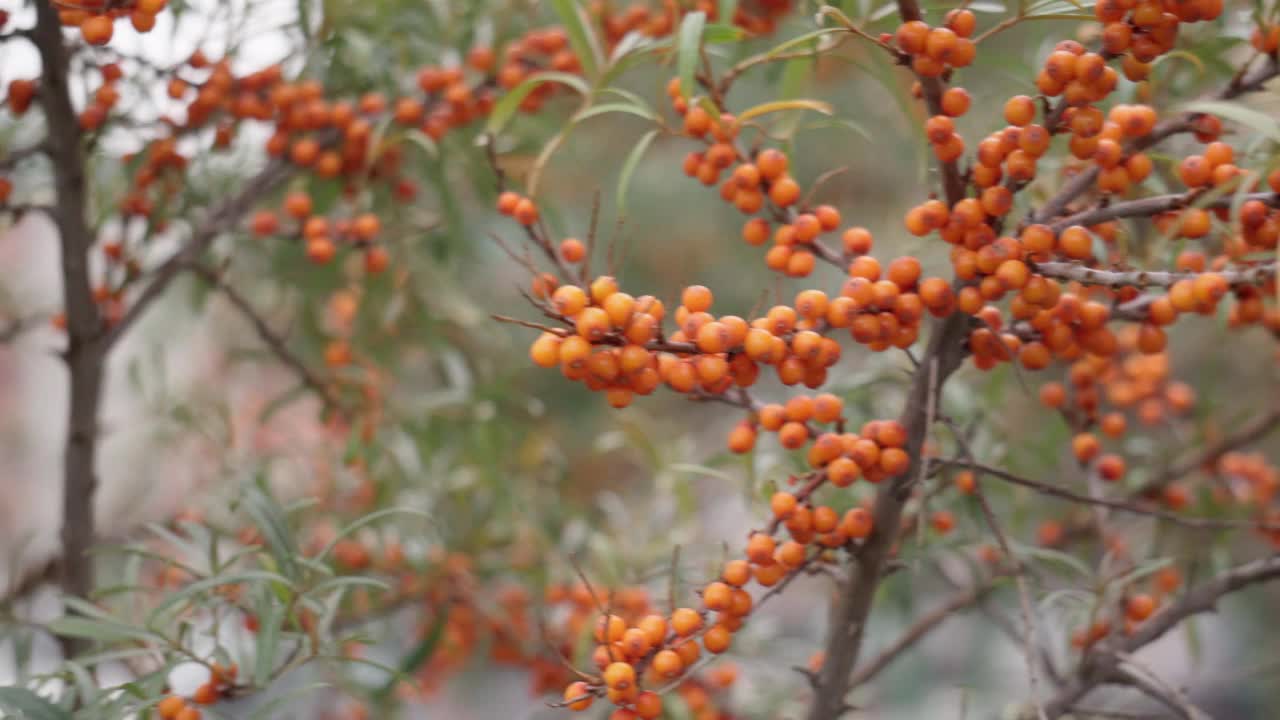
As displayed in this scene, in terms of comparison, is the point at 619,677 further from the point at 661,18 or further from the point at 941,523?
the point at 661,18

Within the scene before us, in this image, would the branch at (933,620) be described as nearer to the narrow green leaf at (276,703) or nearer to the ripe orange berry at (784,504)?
the ripe orange berry at (784,504)

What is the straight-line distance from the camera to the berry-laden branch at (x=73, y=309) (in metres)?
0.70

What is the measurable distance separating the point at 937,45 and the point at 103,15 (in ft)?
1.39

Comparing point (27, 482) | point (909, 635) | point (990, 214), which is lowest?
point (27, 482)

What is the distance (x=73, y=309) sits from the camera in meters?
0.76

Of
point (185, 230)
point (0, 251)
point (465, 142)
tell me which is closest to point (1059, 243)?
point (465, 142)

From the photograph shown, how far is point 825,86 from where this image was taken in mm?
1667

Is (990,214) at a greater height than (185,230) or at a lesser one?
greater

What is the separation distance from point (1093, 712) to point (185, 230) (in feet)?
2.61

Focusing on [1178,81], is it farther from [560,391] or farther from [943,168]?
[560,391]

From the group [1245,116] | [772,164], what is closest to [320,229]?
[772,164]

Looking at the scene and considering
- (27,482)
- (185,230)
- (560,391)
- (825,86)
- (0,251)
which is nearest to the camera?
(185,230)

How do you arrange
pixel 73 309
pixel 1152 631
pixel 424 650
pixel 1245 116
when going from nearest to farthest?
1. pixel 1245 116
2. pixel 1152 631
3. pixel 73 309
4. pixel 424 650

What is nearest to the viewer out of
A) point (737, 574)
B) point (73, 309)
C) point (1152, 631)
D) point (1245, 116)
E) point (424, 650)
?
point (1245, 116)
